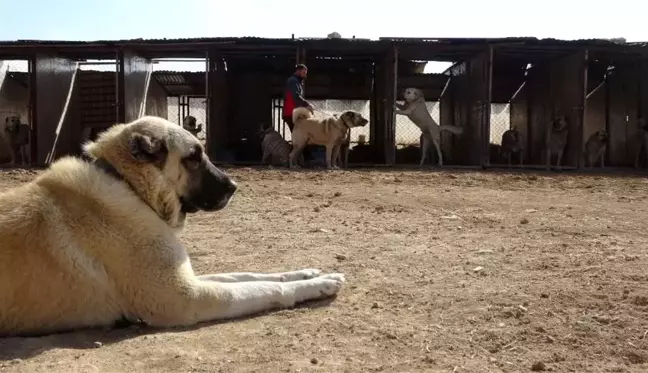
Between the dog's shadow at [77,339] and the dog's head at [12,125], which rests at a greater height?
the dog's head at [12,125]

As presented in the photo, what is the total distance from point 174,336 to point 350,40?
471 inches

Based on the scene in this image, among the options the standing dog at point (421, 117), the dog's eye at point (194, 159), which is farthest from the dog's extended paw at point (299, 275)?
the standing dog at point (421, 117)

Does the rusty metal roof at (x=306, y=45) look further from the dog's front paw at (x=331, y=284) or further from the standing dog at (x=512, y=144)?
the dog's front paw at (x=331, y=284)

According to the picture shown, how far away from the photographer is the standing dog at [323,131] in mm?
12984

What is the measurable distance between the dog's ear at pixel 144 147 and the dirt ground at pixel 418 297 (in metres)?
0.91

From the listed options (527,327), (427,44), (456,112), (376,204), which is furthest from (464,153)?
(527,327)

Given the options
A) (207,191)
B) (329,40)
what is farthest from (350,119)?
(207,191)

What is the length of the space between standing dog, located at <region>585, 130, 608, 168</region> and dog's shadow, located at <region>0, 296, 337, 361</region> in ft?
45.9

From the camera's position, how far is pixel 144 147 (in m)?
3.19

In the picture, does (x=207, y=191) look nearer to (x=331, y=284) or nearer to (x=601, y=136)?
(x=331, y=284)

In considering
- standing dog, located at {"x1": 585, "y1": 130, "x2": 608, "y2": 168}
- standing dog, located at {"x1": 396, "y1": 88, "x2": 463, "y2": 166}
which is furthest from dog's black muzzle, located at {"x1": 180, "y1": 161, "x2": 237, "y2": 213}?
standing dog, located at {"x1": 585, "y1": 130, "x2": 608, "y2": 168}

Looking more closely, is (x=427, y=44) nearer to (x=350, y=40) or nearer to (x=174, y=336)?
(x=350, y=40)

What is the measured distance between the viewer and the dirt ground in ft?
8.36

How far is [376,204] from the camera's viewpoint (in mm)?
7469
